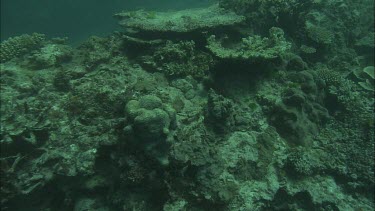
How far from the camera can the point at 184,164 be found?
5.38m

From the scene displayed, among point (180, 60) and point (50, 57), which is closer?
point (180, 60)

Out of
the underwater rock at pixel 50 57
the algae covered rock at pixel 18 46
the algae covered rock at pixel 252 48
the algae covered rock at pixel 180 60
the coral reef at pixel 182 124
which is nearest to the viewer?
the coral reef at pixel 182 124

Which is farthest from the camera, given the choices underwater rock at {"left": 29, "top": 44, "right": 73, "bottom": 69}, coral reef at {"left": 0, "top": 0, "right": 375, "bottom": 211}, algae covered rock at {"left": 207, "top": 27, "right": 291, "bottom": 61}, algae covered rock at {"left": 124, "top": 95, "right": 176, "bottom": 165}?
underwater rock at {"left": 29, "top": 44, "right": 73, "bottom": 69}

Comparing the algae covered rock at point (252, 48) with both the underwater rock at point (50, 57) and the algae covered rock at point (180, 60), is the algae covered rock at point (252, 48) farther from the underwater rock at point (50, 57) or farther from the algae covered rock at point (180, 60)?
the underwater rock at point (50, 57)

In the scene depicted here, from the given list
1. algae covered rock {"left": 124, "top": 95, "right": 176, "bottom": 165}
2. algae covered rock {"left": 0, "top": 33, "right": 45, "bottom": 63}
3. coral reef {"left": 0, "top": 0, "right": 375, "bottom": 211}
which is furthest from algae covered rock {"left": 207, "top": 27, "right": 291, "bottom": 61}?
algae covered rock {"left": 0, "top": 33, "right": 45, "bottom": 63}

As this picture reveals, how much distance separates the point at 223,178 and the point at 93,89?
338 centimetres

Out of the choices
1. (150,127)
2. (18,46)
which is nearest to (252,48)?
(150,127)

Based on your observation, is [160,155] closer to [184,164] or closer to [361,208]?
[184,164]

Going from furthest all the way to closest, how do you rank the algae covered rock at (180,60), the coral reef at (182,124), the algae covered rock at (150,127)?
the algae covered rock at (180,60), the coral reef at (182,124), the algae covered rock at (150,127)

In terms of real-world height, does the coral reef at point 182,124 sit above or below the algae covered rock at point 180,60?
below

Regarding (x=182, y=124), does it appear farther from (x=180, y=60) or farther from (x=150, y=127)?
(x=180, y=60)

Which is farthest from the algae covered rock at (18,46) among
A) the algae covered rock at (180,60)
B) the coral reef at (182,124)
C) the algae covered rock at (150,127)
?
the algae covered rock at (150,127)

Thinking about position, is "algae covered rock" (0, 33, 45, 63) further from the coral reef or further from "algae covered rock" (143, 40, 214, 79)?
"algae covered rock" (143, 40, 214, 79)

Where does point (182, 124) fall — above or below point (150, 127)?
below
